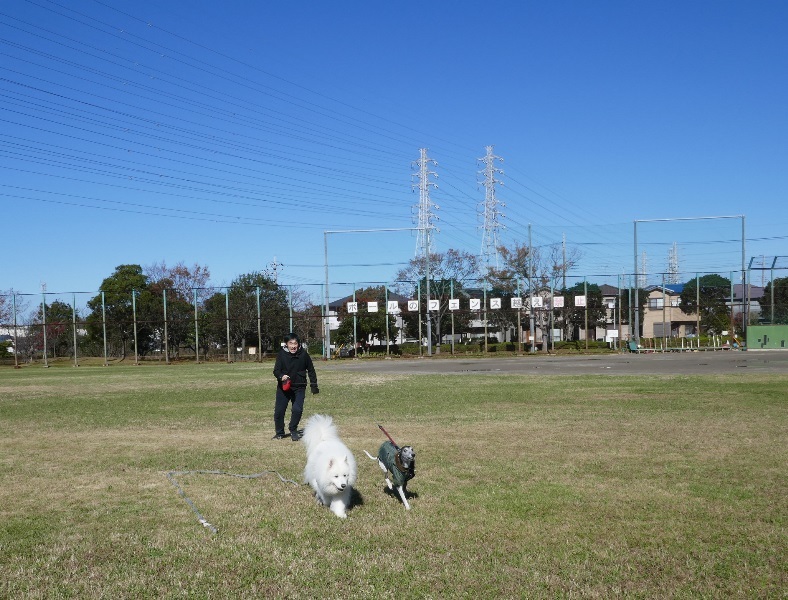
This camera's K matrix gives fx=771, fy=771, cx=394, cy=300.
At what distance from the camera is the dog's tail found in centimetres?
798

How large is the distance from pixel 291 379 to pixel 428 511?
592cm

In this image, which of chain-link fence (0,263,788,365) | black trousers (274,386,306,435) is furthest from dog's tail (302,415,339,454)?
chain-link fence (0,263,788,365)

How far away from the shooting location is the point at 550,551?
18.9 feet

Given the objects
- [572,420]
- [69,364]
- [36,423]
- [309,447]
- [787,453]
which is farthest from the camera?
[69,364]

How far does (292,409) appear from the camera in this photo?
489 inches

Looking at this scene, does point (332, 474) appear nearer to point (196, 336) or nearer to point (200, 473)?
point (200, 473)

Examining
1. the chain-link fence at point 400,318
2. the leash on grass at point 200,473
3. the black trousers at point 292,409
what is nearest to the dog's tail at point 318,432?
the leash on grass at point 200,473

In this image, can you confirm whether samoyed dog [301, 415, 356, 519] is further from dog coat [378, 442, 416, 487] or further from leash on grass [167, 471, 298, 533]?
leash on grass [167, 471, 298, 533]

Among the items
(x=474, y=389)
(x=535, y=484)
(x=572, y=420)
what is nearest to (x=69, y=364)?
(x=474, y=389)

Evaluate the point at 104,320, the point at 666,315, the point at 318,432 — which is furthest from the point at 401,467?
the point at 666,315

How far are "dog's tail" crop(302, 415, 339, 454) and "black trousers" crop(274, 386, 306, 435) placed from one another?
4.08 m

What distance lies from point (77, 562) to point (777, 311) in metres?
48.0

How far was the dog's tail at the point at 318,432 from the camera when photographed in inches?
314

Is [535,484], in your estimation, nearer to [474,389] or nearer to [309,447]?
[309,447]
